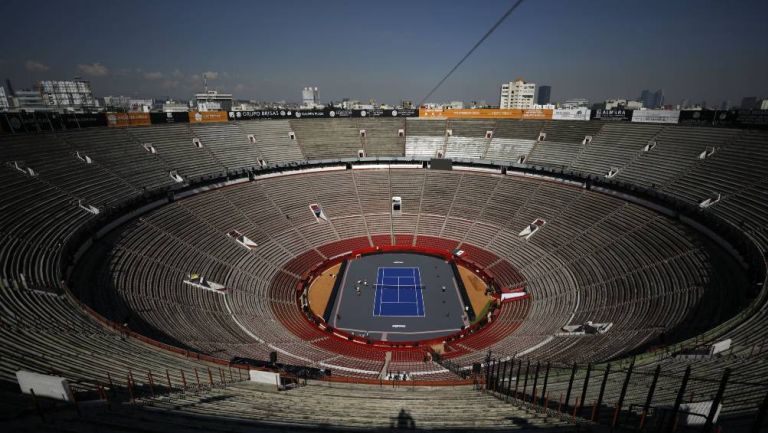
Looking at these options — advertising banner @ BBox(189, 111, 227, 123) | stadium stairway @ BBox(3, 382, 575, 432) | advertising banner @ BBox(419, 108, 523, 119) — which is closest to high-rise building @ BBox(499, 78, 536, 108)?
advertising banner @ BBox(419, 108, 523, 119)

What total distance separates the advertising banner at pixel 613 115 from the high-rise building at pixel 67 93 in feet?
303

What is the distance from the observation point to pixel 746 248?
1933 cm

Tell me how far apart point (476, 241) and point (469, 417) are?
79.2ft

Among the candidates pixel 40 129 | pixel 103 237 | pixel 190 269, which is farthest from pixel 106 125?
pixel 190 269

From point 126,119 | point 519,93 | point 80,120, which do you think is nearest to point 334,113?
point 126,119

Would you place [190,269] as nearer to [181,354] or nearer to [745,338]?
[181,354]

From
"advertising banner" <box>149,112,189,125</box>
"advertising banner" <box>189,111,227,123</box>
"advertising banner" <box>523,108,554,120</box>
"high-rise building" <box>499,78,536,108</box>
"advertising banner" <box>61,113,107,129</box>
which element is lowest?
"advertising banner" <box>61,113,107,129</box>

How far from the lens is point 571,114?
42188 mm

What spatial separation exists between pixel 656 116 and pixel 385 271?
30.5m

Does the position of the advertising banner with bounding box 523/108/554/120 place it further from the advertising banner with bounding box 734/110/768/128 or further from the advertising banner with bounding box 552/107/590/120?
the advertising banner with bounding box 734/110/768/128

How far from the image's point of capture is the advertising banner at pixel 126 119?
33.8m

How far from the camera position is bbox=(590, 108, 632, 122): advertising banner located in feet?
127

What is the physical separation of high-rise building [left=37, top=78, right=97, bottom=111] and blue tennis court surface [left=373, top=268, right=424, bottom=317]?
269ft

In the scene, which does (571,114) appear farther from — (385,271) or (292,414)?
(292,414)
